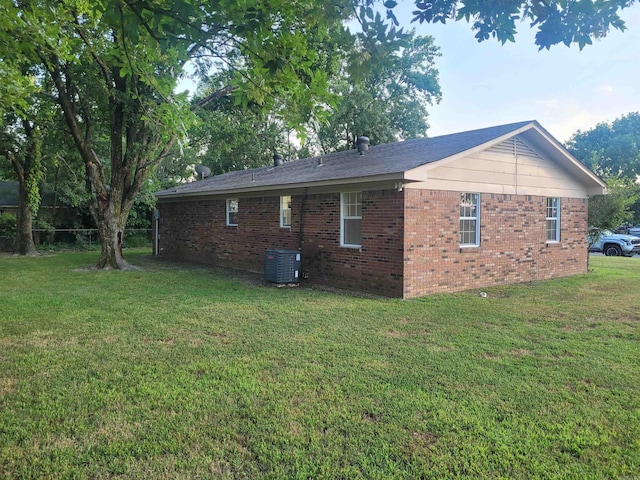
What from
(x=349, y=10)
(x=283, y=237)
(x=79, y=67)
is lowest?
(x=283, y=237)

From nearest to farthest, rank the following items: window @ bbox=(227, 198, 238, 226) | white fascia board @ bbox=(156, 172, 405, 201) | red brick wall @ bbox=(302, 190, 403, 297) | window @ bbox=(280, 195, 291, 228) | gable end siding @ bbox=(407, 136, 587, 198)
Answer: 1. white fascia board @ bbox=(156, 172, 405, 201)
2. red brick wall @ bbox=(302, 190, 403, 297)
3. gable end siding @ bbox=(407, 136, 587, 198)
4. window @ bbox=(280, 195, 291, 228)
5. window @ bbox=(227, 198, 238, 226)

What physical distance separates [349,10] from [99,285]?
9.17 meters

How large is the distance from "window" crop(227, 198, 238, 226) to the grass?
6.68 meters

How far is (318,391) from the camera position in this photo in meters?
4.01

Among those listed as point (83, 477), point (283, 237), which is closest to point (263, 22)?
point (83, 477)

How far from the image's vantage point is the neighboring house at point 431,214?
9.09 meters

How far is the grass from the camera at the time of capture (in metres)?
2.88

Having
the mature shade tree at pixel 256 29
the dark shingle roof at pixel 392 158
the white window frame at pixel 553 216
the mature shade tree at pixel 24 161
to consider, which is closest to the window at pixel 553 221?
the white window frame at pixel 553 216

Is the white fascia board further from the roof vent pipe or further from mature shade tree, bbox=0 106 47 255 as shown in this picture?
mature shade tree, bbox=0 106 47 255

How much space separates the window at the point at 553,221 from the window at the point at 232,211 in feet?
30.2

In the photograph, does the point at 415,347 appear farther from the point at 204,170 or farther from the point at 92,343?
A: the point at 204,170

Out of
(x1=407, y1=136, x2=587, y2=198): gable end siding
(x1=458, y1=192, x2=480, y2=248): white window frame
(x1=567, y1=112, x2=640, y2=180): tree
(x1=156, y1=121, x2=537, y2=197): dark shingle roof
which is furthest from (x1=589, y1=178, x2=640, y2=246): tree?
(x1=567, y1=112, x2=640, y2=180): tree

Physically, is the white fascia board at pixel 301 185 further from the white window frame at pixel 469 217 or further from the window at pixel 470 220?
the window at pixel 470 220

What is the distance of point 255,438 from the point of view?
10.3ft
